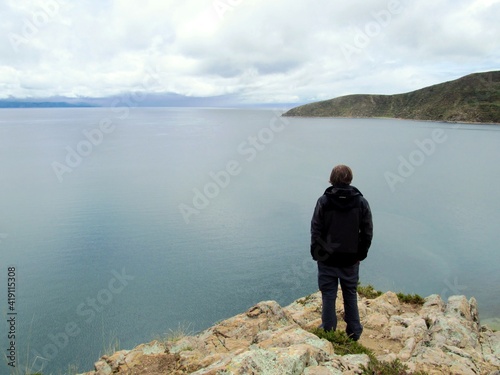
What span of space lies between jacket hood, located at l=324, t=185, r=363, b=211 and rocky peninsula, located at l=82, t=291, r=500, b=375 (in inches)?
81.9

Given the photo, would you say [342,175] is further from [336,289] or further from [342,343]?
[342,343]

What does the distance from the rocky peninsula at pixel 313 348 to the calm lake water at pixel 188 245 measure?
18.5ft

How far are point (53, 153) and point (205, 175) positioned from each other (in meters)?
28.8

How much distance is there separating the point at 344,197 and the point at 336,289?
65.1 inches

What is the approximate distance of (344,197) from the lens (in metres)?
5.72

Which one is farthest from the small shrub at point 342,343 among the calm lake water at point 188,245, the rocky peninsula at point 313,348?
the calm lake water at point 188,245

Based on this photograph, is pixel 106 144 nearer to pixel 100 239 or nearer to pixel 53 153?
pixel 53 153

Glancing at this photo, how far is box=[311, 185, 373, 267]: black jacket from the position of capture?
5.76m

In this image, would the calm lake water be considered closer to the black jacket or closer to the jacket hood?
the black jacket

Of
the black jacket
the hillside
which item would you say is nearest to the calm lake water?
the black jacket

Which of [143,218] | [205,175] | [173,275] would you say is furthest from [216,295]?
[205,175]

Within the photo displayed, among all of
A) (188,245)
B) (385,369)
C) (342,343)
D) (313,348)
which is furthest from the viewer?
(188,245)

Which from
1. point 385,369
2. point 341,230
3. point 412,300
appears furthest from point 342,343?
point 412,300

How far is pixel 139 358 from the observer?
6668 millimetres
